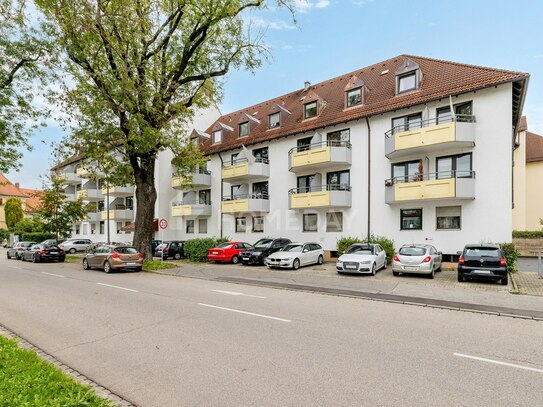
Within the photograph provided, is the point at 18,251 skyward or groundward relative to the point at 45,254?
A: groundward

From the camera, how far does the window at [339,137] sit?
21484 millimetres

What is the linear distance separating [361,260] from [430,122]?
8717 mm

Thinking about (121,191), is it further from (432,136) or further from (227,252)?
(432,136)

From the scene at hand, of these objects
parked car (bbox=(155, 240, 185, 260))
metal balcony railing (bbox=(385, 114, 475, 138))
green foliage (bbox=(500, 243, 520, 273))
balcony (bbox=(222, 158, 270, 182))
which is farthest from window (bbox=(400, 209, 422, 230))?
parked car (bbox=(155, 240, 185, 260))

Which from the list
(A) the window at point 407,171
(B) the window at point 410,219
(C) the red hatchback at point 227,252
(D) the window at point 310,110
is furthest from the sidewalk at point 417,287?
(D) the window at point 310,110

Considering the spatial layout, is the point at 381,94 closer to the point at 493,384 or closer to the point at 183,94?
the point at 183,94

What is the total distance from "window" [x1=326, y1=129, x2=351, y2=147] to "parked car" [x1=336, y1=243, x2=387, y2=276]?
7462 mm

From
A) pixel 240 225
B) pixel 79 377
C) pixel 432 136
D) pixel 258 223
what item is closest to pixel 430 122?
pixel 432 136

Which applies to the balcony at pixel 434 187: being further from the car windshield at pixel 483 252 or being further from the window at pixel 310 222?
the window at pixel 310 222

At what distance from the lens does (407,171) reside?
1934cm

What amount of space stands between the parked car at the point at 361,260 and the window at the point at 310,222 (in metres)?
6.46

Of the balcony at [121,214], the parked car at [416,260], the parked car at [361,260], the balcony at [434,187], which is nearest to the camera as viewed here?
the parked car at [416,260]

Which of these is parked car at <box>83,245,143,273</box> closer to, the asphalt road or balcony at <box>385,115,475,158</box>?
the asphalt road

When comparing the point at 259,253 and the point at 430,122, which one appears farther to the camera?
the point at 259,253
